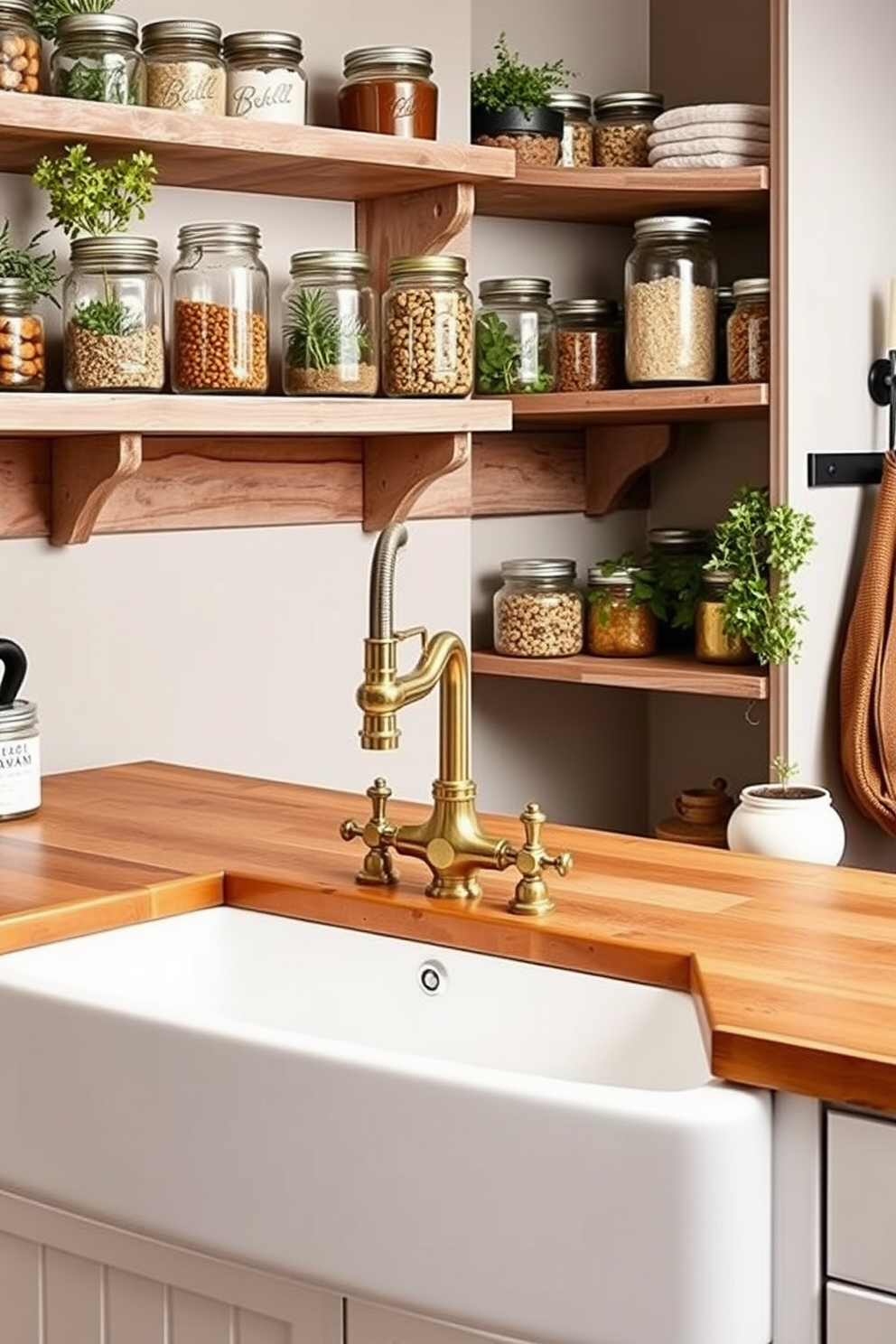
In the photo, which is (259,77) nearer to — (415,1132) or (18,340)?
(18,340)

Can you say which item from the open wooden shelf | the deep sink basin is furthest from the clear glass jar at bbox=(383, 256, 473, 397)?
the deep sink basin

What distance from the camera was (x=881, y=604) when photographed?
2836 mm

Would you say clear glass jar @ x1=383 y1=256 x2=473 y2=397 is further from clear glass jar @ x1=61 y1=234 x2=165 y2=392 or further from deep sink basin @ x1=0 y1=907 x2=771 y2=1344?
deep sink basin @ x1=0 y1=907 x2=771 y2=1344

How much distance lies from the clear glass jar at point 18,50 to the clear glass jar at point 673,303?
1.07 meters

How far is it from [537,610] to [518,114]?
2.43 feet

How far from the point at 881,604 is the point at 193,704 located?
3.34 feet

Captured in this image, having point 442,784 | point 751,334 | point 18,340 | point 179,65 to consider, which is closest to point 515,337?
point 751,334

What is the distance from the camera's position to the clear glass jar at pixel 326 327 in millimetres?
2318

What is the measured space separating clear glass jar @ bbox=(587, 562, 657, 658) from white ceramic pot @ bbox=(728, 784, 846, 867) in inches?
38.4

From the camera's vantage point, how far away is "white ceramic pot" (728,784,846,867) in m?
2.08

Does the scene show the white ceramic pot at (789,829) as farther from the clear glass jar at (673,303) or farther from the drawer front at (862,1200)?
the clear glass jar at (673,303)

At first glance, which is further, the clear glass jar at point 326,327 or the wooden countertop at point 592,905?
the clear glass jar at point 326,327

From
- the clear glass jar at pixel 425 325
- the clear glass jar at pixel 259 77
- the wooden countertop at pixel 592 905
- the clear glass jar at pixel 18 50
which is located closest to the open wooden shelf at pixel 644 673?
the clear glass jar at pixel 425 325

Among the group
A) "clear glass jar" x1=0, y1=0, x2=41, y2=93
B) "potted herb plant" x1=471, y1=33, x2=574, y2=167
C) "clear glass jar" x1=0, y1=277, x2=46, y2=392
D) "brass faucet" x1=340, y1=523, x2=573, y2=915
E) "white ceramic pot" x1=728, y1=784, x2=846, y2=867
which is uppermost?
"potted herb plant" x1=471, y1=33, x2=574, y2=167
